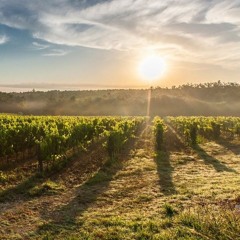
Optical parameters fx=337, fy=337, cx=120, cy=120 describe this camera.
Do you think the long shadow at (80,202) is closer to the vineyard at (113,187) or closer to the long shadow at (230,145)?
the vineyard at (113,187)

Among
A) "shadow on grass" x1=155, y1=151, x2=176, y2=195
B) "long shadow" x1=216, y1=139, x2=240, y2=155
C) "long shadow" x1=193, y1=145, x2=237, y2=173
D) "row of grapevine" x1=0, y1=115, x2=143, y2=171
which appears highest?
"row of grapevine" x1=0, y1=115, x2=143, y2=171

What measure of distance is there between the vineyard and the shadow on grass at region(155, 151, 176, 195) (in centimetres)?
4

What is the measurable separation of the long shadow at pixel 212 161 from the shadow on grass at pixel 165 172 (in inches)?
88.2

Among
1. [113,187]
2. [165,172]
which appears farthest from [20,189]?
[165,172]

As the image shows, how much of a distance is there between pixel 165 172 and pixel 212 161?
486cm

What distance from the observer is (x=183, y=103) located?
9531 cm

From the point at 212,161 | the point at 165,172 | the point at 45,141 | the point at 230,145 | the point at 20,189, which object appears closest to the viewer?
the point at 20,189

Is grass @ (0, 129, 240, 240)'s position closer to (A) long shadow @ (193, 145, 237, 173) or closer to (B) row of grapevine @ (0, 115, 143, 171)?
(A) long shadow @ (193, 145, 237, 173)

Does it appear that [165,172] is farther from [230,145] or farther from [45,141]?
[230,145]

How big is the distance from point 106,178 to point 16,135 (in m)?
6.14

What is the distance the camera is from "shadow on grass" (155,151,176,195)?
12.8 metres

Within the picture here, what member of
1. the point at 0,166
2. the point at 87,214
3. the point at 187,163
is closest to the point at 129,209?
the point at 87,214

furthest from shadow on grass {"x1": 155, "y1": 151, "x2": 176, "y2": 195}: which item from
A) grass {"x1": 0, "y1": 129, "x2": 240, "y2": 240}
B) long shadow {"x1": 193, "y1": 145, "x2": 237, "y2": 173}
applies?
long shadow {"x1": 193, "y1": 145, "x2": 237, "y2": 173}

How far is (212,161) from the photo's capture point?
19.7 m
